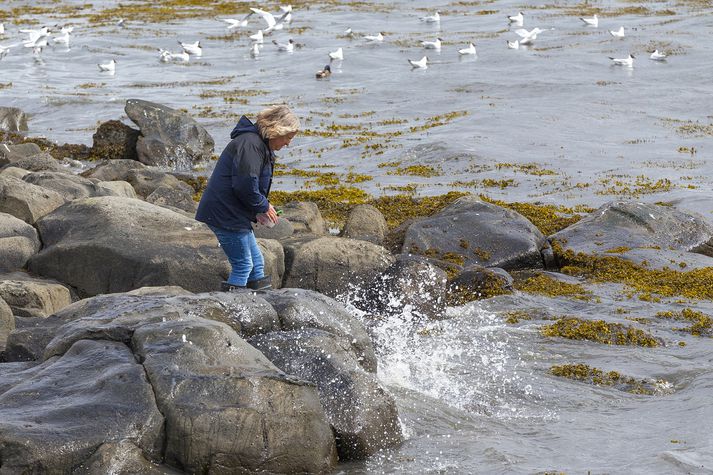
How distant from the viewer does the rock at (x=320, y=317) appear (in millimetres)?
8672

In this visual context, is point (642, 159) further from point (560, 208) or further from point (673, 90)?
point (673, 90)

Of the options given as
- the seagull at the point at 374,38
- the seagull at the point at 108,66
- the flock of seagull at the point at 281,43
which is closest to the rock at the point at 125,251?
the flock of seagull at the point at 281,43

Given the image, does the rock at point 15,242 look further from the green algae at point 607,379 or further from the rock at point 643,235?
the rock at point 643,235

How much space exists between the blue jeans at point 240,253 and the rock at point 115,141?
1299cm

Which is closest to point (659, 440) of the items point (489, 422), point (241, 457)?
point (489, 422)

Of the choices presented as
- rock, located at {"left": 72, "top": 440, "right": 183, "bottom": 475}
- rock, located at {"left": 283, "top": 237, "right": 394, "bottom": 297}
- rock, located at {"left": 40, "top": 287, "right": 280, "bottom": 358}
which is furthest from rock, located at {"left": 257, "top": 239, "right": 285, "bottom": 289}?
rock, located at {"left": 72, "top": 440, "right": 183, "bottom": 475}

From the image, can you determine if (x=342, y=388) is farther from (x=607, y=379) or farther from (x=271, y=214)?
(x=607, y=379)

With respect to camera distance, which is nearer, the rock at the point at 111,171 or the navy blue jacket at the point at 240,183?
the navy blue jacket at the point at 240,183

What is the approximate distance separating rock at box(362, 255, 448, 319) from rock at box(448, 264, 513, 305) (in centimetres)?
37

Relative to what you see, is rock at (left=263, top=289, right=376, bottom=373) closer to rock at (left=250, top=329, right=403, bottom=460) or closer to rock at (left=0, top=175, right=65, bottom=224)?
rock at (left=250, top=329, right=403, bottom=460)

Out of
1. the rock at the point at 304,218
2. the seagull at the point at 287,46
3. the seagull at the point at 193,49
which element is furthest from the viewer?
the seagull at the point at 287,46

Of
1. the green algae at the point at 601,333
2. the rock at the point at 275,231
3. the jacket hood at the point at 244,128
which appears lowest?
the green algae at the point at 601,333

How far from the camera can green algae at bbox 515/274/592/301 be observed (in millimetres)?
12781

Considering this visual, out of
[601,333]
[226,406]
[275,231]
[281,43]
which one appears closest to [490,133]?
[275,231]
